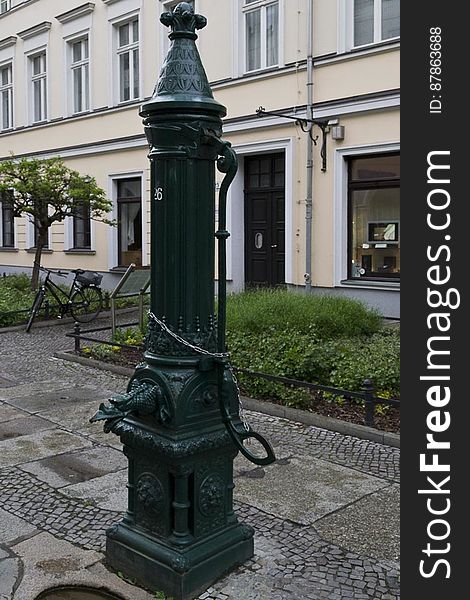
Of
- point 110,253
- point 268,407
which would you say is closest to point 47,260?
point 110,253

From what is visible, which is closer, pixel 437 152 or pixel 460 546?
pixel 460 546

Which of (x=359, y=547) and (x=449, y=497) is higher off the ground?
(x=449, y=497)

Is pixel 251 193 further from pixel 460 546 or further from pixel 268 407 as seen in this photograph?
pixel 460 546

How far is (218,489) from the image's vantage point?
3771mm

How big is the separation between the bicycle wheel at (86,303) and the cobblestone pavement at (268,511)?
7.02 m

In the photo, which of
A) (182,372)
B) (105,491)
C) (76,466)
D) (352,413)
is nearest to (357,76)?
(352,413)

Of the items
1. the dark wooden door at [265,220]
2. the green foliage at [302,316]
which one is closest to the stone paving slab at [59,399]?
the green foliage at [302,316]

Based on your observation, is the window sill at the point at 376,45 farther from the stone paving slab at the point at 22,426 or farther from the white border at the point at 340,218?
the stone paving slab at the point at 22,426

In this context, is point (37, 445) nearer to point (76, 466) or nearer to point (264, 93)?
point (76, 466)

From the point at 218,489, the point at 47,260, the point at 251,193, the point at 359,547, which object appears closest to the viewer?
the point at 218,489

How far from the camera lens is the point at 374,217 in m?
13.9

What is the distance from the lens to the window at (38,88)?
22250 millimetres

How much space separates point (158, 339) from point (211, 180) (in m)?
0.85

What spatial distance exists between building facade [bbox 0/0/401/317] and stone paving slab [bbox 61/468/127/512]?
865 cm
